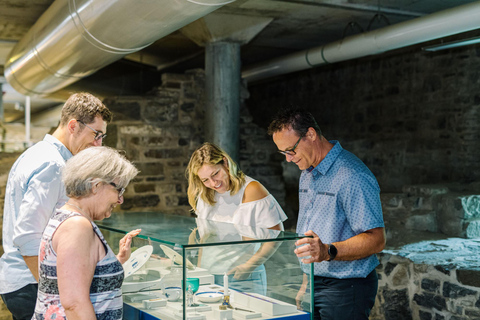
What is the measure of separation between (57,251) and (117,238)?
91 centimetres

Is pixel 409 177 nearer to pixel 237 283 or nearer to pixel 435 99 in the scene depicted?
pixel 435 99

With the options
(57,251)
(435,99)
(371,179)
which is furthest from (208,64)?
(57,251)

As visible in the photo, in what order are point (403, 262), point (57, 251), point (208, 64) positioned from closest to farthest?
point (57, 251) < point (403, 262) < point (208, 64)

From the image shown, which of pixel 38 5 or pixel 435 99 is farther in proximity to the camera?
pixel 435 99

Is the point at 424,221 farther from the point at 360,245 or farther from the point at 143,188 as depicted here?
the point at 360,245

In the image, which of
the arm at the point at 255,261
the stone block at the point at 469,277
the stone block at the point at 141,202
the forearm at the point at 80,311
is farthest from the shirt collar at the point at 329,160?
the stone block at the point at 141,202

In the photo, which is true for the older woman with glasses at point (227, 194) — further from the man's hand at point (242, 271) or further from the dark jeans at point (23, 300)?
the dark jeans at point (23, 300)

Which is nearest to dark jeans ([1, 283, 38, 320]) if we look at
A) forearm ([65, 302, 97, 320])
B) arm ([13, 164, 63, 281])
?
arm ([13, 164, 63, 281])

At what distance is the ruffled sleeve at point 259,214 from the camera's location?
9.41 feet

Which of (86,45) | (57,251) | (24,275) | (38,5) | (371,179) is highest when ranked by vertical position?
(38,5)

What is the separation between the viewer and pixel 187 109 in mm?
7633

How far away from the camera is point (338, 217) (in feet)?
7.78

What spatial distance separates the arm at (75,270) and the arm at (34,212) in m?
0.53

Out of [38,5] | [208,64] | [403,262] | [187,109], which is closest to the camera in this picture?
[403,262]
